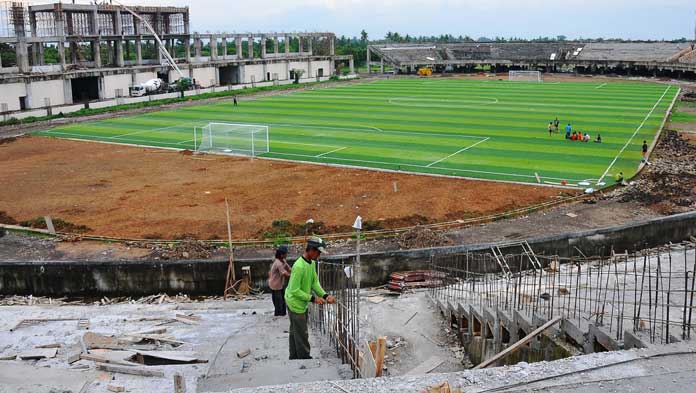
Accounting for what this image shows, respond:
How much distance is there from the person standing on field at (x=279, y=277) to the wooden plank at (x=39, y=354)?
4.41m

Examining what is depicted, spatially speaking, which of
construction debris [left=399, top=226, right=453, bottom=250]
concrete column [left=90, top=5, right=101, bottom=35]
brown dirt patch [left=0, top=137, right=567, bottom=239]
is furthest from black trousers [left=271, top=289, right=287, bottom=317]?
concrete column [left=90, top=5, right=101, bottom=35]

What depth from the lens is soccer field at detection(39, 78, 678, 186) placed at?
113 feet

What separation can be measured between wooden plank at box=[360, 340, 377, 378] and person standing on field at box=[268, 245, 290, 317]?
476 cm

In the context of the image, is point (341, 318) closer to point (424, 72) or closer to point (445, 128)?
point (445, 128)

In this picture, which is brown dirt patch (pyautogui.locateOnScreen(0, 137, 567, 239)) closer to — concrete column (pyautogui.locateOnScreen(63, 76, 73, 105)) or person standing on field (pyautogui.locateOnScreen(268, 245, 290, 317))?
person standing on field (pyautogui.locateOnScreen(268, 245, 290, 317))

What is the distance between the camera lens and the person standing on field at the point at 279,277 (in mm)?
14242

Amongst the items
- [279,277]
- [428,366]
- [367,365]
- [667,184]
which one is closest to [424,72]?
[667,184]

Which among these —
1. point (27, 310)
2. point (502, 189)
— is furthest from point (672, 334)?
point (502, 189)

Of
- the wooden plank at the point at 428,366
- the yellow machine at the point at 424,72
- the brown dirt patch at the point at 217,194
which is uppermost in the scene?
the yellow machine at the point at 424,72

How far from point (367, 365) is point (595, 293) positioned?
6.75 meters

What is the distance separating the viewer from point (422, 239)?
69.4 ft

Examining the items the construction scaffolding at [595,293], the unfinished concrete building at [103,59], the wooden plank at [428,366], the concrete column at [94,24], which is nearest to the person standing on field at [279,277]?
the wooden plank at [428,366]

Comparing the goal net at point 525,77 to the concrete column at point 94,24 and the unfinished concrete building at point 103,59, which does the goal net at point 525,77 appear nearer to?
the unfinished concrete building at point 103,59

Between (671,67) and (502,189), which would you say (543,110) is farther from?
(671,67)
